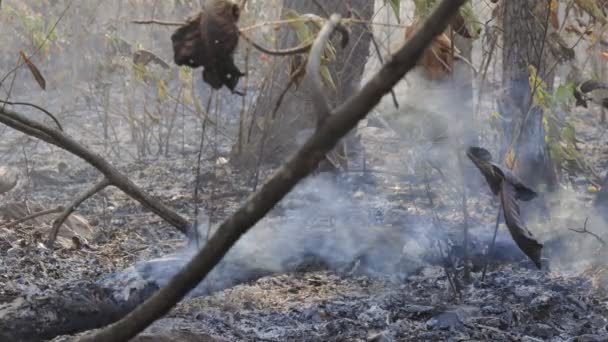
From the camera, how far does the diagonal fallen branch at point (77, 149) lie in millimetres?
2389

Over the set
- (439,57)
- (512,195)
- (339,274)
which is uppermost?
(439,57)

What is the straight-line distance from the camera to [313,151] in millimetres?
1175

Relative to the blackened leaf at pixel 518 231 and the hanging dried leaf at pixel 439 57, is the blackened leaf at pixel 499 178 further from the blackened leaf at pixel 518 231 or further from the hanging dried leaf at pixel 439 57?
the hanging dried leaf at pixel 439 57

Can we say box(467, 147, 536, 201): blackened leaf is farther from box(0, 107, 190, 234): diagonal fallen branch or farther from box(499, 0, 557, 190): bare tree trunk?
box(499, 0, 557, 190): bare tree trunk

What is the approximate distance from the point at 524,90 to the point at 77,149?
7.72 ft

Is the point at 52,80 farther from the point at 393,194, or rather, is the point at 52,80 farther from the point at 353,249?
the point at 353,249

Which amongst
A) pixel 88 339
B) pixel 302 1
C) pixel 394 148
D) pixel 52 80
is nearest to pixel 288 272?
pixel 88 339

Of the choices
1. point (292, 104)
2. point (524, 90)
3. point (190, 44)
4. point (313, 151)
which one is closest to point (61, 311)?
point (190, 44)

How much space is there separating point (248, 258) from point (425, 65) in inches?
38.9

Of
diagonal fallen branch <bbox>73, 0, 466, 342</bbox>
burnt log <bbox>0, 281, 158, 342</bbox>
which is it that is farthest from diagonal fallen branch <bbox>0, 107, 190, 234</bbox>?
diagonal fallen branch <bbox>73, 0, 466, 342</bbox>

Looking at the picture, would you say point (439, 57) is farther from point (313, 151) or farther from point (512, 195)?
point (313, 151)

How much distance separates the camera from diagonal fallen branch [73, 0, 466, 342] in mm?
1128

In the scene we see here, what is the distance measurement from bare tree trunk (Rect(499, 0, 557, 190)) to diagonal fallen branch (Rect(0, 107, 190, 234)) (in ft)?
5.38

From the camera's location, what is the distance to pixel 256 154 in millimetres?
4934
